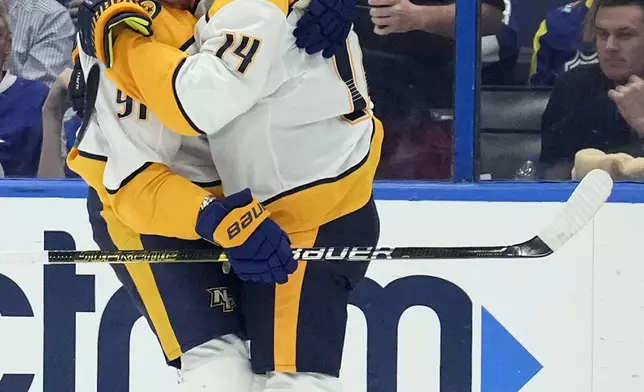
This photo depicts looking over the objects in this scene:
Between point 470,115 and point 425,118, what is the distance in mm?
104

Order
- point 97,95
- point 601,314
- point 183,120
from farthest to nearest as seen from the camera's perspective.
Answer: point 601,314 < point 97,95 < point 183,120

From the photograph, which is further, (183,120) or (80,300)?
(80,300)

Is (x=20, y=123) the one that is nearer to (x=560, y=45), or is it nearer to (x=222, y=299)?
(x=222, y=299)

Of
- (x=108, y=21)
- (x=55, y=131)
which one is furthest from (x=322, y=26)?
(x=55, y=131)

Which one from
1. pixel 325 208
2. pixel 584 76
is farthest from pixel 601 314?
pixel 325 208

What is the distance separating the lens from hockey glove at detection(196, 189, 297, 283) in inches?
57.7

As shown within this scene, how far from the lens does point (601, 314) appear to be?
7.34ft

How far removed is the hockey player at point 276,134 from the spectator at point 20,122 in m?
1.02

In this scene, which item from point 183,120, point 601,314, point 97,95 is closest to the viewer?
point 183,120

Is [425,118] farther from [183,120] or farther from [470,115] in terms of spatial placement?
[183,120]

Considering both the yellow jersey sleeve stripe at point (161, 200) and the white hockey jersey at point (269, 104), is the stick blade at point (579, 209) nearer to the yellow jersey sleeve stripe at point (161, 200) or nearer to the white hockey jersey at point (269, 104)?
the white hockey jersey at point (269, 104)

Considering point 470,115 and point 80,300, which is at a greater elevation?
point 470,115

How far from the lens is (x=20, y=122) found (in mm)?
2490

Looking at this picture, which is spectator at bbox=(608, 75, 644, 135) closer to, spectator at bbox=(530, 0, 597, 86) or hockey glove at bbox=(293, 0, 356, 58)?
spectator at bbox=(530, 0, 597, 86)
